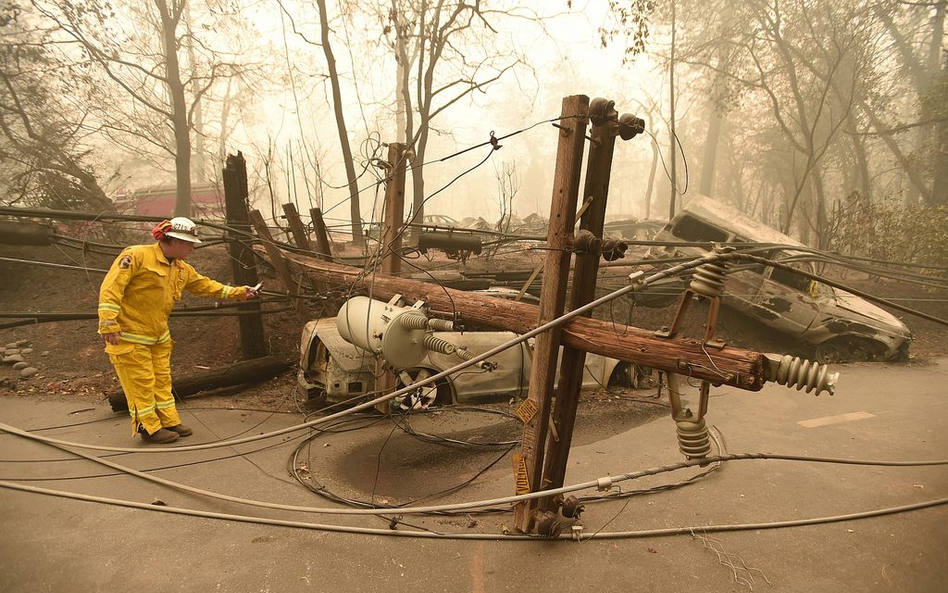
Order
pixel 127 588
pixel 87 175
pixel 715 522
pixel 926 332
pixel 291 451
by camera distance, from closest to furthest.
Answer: pixel 127 588 → pixel 715 522 → pixel 291 451 → pixel 87 175 → pixel 926 332

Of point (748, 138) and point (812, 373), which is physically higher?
point (748, 138)

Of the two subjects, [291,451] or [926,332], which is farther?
[926,332]

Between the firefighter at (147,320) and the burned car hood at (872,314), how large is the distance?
35.2 feet

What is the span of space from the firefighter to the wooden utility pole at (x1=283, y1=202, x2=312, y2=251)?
7.73 feet

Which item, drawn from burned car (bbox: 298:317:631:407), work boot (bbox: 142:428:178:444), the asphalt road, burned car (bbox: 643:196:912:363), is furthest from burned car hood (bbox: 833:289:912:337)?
work boot (bbox: 142:428:178:444)

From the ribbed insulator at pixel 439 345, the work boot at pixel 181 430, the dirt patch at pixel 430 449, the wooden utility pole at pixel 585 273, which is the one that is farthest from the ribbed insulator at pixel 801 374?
the work boot at pixel 181 430

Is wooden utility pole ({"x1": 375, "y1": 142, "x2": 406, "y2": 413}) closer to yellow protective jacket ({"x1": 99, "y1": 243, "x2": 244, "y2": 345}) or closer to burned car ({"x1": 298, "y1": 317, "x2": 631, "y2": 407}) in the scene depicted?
burned car ({"x1": 298, "y1": 317, "x2": 631, "y2": 407})

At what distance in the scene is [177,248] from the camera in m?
4.86

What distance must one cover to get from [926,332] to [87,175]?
62.8 feet

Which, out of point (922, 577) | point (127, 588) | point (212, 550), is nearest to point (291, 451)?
point (212, 550)

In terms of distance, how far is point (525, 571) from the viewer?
305cm

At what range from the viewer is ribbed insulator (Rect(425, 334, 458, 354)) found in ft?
13.1

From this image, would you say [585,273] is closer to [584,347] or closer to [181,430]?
[584,347]

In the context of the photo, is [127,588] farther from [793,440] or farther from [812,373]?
[793,440]
